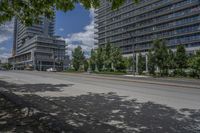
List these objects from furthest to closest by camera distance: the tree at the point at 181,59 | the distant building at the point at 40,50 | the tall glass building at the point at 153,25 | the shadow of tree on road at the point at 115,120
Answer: the distant building at the point at 40,50, the tall glass building at the point at 153,25, the tree at the point at 181,59, the shadow of tree on road at the point at 115,120

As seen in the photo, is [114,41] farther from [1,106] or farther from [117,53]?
[1,106]

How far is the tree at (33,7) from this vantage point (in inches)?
296

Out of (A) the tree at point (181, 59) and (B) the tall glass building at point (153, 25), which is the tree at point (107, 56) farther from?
(A) the tree at point (181, 59)

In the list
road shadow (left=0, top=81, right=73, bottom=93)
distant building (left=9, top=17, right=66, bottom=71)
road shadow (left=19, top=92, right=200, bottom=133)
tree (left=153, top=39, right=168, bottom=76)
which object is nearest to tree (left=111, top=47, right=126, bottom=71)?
tree (left=153, top=39, right=168, bottom=76)

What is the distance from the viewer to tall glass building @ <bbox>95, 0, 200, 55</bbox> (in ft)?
275

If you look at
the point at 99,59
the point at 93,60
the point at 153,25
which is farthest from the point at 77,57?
the point at 153,25

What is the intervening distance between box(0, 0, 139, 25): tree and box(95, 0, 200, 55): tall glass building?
58.7 m

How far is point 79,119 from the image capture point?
8.09 m

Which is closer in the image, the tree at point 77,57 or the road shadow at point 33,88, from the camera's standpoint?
the road shadow at point 33,88

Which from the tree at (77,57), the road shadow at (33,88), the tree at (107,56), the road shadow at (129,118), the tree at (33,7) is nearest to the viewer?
the road shadow at (129,118)

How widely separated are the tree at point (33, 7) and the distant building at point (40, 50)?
391 feet

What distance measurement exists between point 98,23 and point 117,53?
6611cm

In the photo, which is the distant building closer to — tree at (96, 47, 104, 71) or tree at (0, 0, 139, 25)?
tree at (96, 47, 104, 71)

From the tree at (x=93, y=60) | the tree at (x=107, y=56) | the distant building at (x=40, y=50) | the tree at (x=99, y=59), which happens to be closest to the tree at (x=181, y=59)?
the tree at (x=107, y=56)
